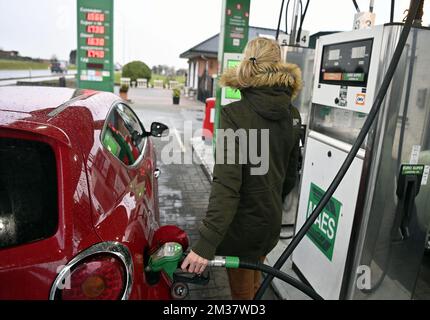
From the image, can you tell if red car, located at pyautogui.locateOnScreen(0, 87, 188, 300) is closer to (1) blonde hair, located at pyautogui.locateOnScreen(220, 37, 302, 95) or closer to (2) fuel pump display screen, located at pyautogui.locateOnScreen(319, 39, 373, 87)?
(1) blonde hair, located at pyautogui.locateOnScreen(220, 37, 302, 95)

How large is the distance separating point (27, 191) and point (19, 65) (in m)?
9.10

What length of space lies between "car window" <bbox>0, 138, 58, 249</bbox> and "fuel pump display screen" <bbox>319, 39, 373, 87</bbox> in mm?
1905

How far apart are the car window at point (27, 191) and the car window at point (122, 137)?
471mm

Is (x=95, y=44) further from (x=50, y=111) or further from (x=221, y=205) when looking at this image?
(x=221, y=205)

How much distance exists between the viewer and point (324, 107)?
2.82 metres

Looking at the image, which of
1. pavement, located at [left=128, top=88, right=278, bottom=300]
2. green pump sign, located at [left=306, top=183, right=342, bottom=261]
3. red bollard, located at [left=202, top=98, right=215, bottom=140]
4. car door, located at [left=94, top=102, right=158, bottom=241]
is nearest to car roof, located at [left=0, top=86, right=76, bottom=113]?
car door, located at [left=94, top=102, right=158, bottom=241]

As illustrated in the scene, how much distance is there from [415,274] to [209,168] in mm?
4584

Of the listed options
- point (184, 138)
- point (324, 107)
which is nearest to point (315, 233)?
point (324, 107)

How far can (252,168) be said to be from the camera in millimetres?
1752

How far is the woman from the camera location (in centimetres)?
164

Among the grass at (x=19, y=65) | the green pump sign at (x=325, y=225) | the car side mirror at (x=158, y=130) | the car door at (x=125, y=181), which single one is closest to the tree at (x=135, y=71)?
the grass at (x=19, y=65)

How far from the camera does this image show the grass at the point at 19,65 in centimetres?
743
